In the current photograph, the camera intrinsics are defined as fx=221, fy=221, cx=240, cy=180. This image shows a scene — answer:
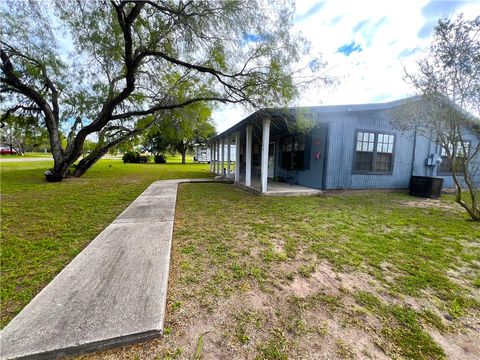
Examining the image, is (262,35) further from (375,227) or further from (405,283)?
(405,283)

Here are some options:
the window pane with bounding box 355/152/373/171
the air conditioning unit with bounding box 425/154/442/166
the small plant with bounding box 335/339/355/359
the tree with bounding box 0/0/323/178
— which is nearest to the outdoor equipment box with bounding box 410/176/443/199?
the air conditioning unit with bounding box 425/154/442/166

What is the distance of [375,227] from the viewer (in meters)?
4.24

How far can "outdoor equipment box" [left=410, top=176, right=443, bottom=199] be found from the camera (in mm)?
7531

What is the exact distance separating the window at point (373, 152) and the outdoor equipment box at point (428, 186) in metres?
0.97

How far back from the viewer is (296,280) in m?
2.42

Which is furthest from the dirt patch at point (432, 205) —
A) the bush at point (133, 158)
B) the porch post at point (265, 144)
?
the bush at point (133, 158)

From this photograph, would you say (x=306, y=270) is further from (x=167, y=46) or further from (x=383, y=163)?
(x=383, y=163)

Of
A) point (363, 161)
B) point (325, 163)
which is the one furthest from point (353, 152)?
point (325, 163)

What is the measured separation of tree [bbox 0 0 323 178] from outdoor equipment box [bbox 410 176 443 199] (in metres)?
5.52

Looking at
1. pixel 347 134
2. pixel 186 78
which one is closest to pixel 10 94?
pixel 186 78

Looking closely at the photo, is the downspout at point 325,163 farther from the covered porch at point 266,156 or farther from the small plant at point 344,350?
the small plant at point 344,350

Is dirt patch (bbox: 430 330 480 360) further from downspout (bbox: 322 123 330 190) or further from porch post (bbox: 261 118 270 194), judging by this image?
downspout (bbox: 322 123 330 190)

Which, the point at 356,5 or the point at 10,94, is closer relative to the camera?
the point at 356,5

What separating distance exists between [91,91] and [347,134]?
40.7 feet
